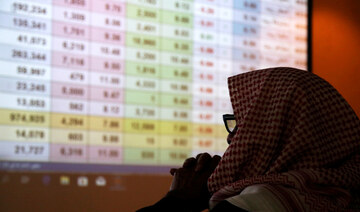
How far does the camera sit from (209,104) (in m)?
2.39

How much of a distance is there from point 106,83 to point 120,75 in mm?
77

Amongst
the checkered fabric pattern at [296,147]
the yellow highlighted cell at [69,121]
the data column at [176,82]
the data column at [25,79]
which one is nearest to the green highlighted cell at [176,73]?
the data column at [176,82]

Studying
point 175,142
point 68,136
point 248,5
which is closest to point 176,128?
point 175,142

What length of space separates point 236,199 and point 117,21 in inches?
57.2

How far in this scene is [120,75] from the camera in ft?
7.06

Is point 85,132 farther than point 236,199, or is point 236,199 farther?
point 85,132

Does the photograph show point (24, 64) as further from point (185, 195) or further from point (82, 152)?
point (185, 195)

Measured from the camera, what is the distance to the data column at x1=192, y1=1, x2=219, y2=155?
93.0 inches

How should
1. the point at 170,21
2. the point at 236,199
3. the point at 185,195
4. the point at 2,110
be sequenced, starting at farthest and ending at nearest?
the point at 170,21
the point at 2,110
the point at 185,195
the point at 236,199

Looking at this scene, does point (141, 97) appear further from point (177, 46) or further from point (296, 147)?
point (296, 147)

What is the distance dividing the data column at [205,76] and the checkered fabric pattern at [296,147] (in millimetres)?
1288

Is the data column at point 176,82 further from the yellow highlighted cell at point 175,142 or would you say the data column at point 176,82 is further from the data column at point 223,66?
the data column at point 223,66

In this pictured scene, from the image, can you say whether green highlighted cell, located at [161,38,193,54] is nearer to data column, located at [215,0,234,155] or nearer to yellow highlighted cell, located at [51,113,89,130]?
data column, located at [215,0,234,155]

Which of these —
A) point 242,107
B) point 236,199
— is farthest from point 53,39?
point 236,199
